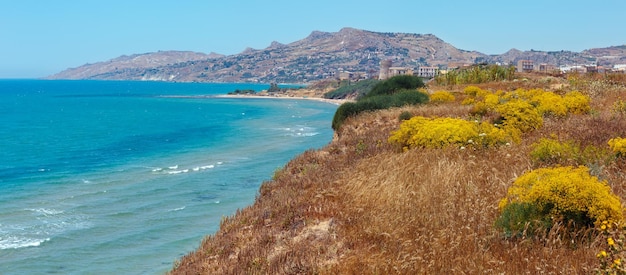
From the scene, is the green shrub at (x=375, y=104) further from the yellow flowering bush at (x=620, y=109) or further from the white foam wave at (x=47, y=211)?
the white foam wave at (x=47, y=211)

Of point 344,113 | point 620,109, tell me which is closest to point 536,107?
point 620,109

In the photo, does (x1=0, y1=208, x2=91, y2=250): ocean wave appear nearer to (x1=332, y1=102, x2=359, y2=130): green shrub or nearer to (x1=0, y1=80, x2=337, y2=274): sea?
(x1=0, y1=80, x2=337, y2=274): sea

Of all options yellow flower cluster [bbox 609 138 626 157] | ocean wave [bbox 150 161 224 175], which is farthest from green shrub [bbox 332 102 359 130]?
yellow flower cluster [bbox 609 138 626 157]

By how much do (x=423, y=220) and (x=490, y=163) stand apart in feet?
11.4

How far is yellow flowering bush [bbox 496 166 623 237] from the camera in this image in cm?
607

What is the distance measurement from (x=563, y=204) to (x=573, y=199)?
14 centimetres

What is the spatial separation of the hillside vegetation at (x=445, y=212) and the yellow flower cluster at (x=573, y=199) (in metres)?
0.01

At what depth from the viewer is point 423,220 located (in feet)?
23.0

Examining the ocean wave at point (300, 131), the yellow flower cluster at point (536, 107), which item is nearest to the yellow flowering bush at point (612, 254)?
the yellow flower cluster at point (536, 107)

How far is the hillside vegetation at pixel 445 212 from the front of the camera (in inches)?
227

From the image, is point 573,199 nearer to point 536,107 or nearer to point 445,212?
point 445,212

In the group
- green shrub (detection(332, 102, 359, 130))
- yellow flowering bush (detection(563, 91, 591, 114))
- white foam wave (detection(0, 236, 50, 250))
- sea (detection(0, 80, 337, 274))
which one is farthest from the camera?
green shrub (detection(332, 102, 359, 130))

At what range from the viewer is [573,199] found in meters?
6.20

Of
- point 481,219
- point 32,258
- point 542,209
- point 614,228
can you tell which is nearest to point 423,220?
point 481,219
